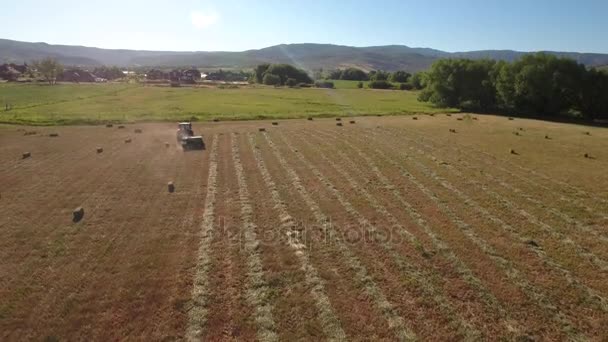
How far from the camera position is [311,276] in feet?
39.4

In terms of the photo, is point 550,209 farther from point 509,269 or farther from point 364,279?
point 364,279

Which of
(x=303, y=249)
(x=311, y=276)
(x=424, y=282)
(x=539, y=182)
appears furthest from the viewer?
(x=539, y=182)

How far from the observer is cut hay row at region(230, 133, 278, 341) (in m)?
9.64

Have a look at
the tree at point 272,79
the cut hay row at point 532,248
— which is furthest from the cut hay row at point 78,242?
the tree at point 272,79

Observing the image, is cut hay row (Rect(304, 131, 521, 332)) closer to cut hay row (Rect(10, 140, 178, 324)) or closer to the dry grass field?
the dry grass field

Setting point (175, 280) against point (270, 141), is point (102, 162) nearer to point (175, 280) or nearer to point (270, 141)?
point (270, 141)

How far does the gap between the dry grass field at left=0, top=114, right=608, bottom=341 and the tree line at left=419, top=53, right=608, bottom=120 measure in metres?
41.9

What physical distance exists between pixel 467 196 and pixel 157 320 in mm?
15467

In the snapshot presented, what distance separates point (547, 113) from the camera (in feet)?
213

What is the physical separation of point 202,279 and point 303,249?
11.8 ft

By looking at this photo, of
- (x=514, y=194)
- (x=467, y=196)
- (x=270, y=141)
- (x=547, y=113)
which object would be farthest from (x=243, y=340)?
(x=547, y=113)

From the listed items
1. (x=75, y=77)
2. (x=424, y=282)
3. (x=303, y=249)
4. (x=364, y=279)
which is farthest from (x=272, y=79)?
(x=424, y=282)

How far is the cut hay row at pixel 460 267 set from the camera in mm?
10203

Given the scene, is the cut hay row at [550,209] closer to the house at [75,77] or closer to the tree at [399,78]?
the tree at [399,78]
